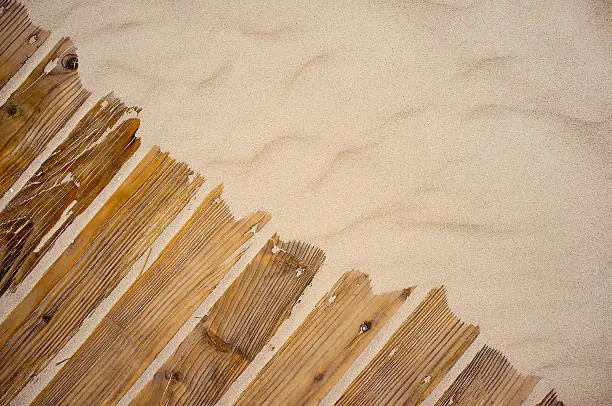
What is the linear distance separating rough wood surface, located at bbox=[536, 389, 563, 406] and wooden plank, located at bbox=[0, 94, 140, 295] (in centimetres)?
161

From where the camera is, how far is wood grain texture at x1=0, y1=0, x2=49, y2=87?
1.44 metres

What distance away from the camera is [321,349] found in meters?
1.51

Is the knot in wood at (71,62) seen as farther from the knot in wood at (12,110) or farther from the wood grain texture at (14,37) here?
the knot in wood at (12,110)

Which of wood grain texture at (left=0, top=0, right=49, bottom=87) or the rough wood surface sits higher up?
the rough wood surface

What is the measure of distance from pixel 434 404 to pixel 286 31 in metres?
1.31

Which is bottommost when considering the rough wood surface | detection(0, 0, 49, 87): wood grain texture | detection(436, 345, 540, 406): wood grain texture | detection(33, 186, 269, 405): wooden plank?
detection(33, 186, 269, 405): wooden plank

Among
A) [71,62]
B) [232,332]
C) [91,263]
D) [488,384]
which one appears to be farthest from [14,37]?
[488,384]

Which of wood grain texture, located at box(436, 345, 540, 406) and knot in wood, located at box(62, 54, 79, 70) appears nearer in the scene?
knot in wood, located at box(62, 54, 79, 70)

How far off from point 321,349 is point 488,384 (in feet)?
1.91

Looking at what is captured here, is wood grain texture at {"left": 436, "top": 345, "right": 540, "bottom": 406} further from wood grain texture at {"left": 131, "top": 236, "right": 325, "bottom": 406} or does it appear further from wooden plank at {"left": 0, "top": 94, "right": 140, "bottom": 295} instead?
wooden plank at {"left": 0, "top": 94, "right": 140, "bottom": 295}

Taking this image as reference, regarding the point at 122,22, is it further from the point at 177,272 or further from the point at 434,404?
the point at 434,404

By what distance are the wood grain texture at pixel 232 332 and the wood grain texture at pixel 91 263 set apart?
0.31m

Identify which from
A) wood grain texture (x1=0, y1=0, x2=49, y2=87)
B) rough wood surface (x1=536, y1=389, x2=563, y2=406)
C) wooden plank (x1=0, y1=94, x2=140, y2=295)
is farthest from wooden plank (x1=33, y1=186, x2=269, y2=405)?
rough wood surface (x1=536, y1=389, x2=563, y2=406)

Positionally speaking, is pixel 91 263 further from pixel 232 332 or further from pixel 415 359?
pixel 415 359
